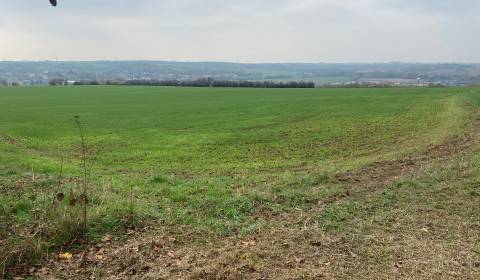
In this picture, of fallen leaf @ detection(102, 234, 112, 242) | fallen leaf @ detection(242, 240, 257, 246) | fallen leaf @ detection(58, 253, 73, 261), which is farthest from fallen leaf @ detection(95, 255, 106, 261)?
fallen leaf @ detection(242, 240, 257, 246)

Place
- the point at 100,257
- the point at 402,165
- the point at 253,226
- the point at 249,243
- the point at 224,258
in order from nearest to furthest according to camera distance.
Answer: the point at 224,258
the point at 100,257
the point at 249,243
the point at 253,226
the point at 402,165

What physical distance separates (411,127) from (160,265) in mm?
27922

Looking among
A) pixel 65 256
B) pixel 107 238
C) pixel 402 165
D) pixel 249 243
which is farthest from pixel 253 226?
pixel 402 165

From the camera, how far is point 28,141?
98.3 feet

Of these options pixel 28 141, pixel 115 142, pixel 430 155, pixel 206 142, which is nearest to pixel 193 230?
pixel 430 155

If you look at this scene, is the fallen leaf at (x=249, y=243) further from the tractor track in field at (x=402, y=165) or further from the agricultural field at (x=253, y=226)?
the tractor track in field at (x=402, y=165)

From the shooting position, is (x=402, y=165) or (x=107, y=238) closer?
(x=107, y=238)

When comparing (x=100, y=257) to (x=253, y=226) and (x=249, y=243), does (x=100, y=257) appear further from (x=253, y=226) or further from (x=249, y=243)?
(x=253, y=226)

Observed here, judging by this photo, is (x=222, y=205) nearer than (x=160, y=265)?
No

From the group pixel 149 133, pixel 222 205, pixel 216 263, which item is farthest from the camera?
pixel 149 133

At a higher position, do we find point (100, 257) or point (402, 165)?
point (100, 257)

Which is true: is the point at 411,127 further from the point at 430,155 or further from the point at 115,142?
the point at 115,142

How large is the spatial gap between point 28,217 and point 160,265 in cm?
259

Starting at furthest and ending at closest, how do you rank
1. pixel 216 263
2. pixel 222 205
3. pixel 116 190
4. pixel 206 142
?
pixel 206 142 → pixel 116 190 → pixel 222 205 → pixel 216 263
